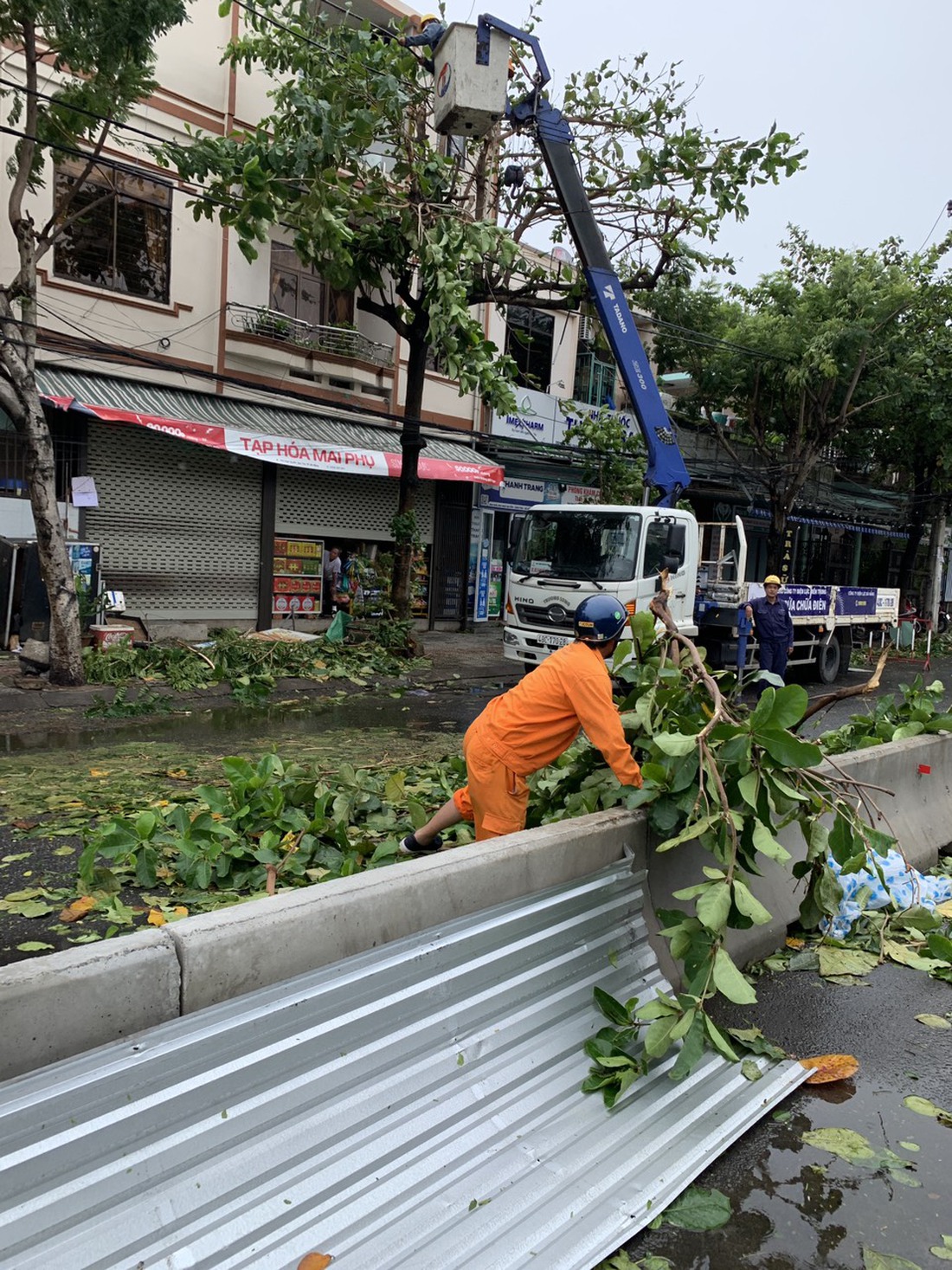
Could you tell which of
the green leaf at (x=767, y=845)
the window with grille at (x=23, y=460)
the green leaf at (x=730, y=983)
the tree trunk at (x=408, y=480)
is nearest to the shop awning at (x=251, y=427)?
the tree trunk at (x=408, y=480)

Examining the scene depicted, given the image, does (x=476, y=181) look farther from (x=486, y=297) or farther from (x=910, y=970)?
(x=910, y=970)

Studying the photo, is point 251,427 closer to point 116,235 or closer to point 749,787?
point 116,235

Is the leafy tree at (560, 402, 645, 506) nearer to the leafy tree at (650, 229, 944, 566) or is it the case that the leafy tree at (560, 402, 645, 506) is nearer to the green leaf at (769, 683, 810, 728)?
the leafy tree at (650, 229, 944, 566)

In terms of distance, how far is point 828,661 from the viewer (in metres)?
16.8

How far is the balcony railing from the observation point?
644 inches

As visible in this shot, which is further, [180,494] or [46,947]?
[180,494]

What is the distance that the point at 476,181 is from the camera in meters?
13.5

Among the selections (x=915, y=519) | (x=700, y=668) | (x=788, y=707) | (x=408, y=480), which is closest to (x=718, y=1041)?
(x=788, y=707)

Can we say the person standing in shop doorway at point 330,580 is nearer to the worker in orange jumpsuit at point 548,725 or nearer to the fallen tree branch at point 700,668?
the fallen tree branch at point 700,668

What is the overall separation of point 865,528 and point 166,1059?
32.8 m

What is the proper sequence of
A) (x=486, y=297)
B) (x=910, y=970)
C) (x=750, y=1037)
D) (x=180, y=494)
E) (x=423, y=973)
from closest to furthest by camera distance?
(x=423, y=973)
(x=750, y=1037)
(x=910, y=970)
(x=486, y=297)
(x=180, y=494)

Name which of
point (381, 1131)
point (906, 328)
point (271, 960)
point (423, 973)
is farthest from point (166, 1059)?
point (906, 328)

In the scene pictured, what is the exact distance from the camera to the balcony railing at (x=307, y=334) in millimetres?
16359

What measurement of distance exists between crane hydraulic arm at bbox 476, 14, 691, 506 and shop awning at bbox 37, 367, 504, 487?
378 centimetres
